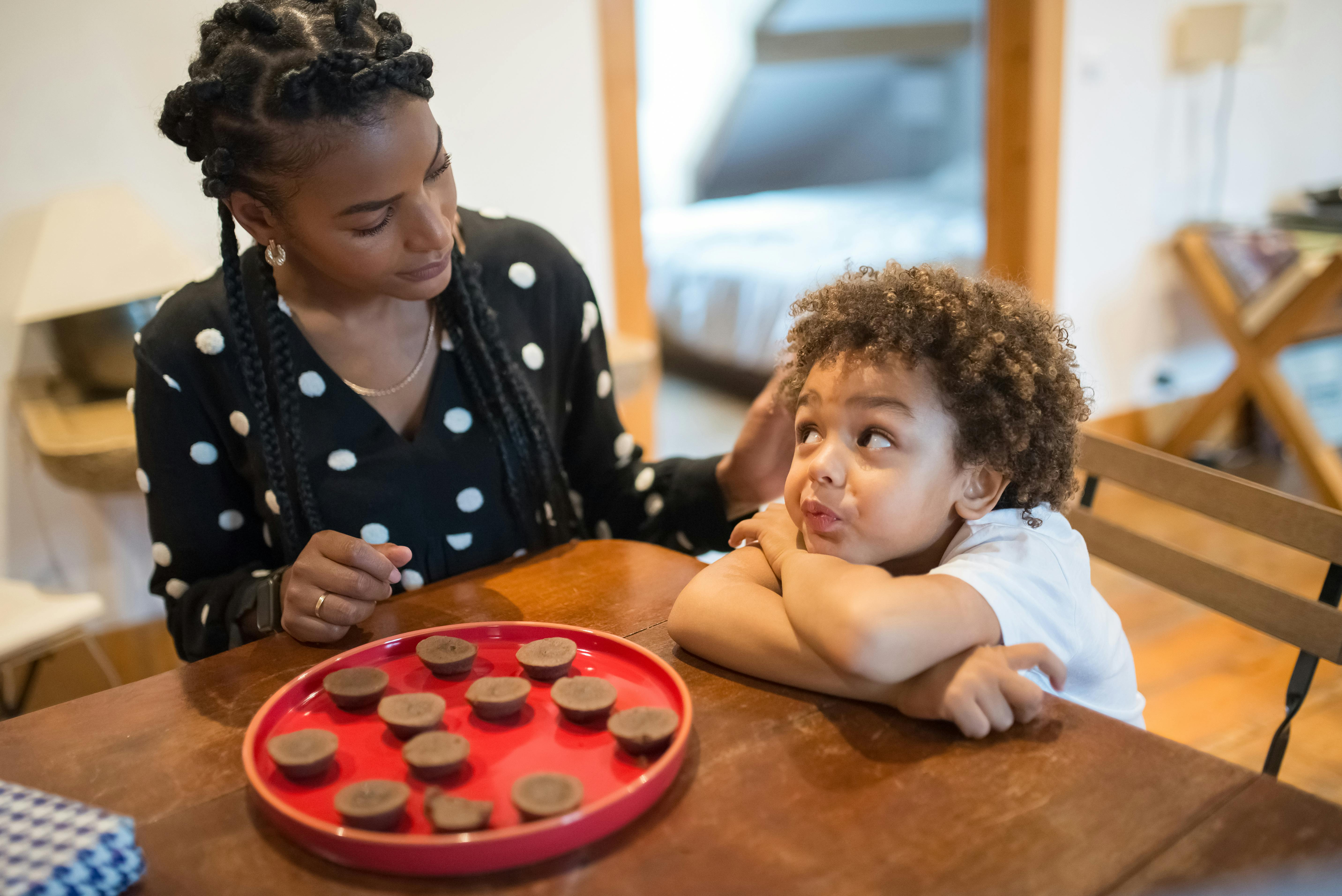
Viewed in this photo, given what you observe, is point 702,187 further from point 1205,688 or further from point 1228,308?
point 1205,688

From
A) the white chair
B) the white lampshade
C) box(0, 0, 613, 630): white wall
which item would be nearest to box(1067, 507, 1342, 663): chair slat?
box(0, 0, 613, 630): white wall

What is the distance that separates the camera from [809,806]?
2.26 feet

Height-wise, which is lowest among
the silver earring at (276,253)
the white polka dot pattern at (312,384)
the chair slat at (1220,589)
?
the chair slat at (1220,589)

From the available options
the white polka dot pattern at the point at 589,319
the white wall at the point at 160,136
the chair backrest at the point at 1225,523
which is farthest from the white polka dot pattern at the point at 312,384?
the white wall at the point at 160,136

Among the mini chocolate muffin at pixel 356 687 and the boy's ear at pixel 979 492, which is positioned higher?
the boy's ear at pixel 979 492

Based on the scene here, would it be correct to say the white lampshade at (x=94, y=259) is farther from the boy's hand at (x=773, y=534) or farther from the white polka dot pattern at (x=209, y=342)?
the boy's hand at (x=773, y=534)

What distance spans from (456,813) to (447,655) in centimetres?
22

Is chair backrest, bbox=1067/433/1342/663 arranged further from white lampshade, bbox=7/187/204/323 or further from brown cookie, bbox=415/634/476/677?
white lampshade, bbox=7/187/204/323

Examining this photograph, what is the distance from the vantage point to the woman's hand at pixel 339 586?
959mm

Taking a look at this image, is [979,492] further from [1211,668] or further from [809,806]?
[1211,668]

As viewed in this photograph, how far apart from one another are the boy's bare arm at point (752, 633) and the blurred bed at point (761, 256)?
305cm

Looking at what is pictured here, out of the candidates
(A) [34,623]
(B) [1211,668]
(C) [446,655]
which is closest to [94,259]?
(A) [34,623]

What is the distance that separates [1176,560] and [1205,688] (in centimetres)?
120

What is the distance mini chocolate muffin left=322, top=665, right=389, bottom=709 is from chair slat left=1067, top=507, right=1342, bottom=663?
871mm
